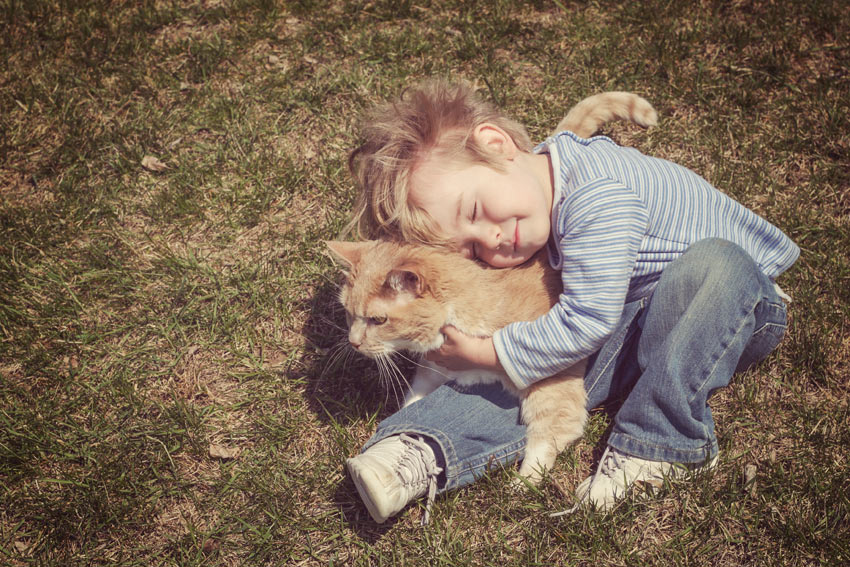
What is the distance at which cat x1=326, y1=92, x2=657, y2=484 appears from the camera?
2826 millimetres

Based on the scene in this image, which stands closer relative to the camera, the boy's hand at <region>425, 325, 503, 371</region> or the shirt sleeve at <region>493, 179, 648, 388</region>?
the shirt sleeve at <region>493, 179, 648, 388</region>

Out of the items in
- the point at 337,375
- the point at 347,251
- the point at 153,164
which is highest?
the point at 347,251

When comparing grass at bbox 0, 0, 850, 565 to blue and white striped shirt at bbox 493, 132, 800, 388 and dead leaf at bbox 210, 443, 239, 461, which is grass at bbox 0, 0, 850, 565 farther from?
blue and white striped shirt at bbox 493, 132, 800, 388

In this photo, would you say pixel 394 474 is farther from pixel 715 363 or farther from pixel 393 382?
pixel 715 363

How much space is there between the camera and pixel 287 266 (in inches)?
149

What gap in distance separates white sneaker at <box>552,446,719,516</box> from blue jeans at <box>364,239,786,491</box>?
45mm

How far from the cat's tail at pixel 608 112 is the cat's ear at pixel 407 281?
1.45 meters

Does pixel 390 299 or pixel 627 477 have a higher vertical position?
pixel 390 299

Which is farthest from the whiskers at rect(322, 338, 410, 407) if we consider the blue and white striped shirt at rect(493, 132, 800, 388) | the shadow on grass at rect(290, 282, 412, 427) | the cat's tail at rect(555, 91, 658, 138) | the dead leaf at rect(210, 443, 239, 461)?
the cat's tail at rect(555, 91, 658, 138)

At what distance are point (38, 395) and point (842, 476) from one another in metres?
4.09

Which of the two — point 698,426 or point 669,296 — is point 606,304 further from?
point 698,426

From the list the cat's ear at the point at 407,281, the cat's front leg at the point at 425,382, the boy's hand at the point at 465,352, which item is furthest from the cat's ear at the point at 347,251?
the cat's front leg at the point at 425,382

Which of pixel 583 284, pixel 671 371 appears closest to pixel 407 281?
pixel 583 284

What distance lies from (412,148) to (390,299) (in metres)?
0.74
